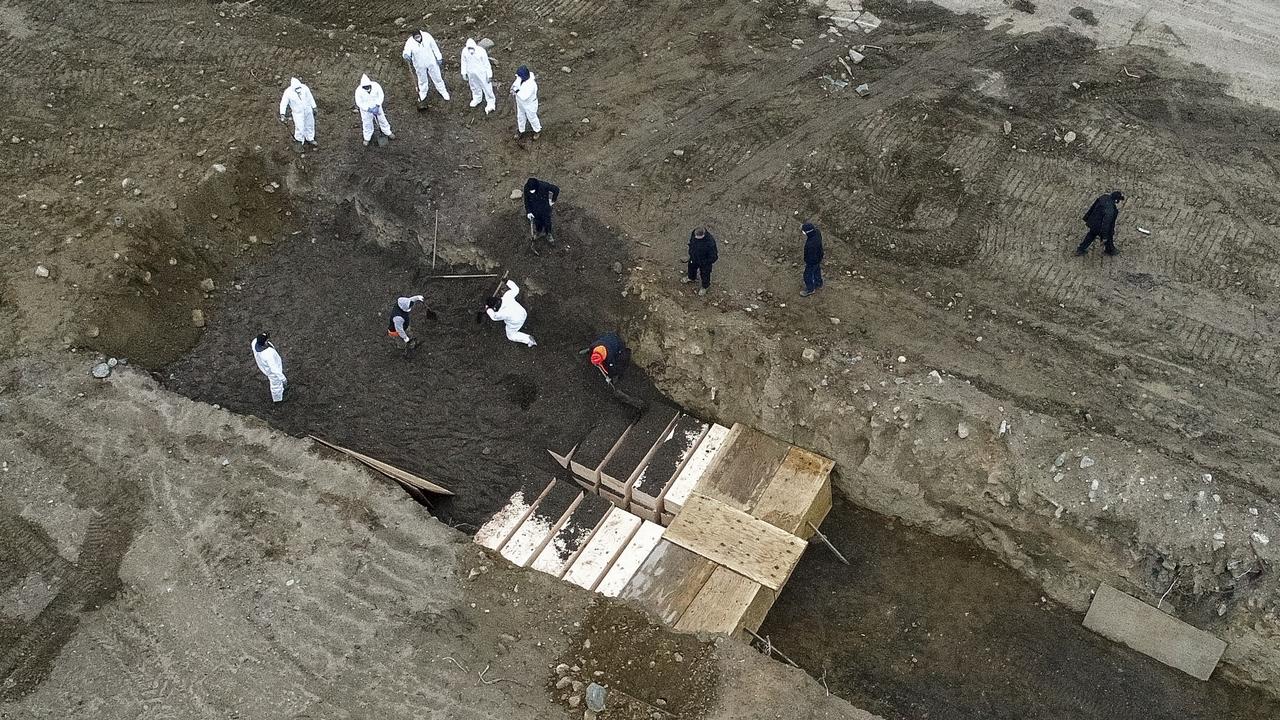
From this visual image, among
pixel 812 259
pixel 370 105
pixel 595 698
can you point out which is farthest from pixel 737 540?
pixel 370 105

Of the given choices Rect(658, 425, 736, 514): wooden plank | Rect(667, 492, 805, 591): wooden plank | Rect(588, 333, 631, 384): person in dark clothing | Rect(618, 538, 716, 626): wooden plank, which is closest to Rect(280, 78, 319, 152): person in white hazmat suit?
Rect(588, 333, 631, 384): person in dark clothing

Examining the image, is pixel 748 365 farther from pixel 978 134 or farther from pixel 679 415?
pixel 978 134

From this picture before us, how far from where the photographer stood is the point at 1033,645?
9133 mm

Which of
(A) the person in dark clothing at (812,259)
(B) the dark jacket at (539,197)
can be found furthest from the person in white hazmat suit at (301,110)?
(A) the person in dark clothing at (812,259)

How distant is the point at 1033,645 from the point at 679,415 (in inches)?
179

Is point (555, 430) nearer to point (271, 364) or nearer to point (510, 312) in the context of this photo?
point (510, 312)

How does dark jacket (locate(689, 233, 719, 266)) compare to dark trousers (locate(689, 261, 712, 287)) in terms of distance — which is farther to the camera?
dark trousers (locate(689, 261, 712, 287))

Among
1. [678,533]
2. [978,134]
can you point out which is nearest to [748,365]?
[678,533]

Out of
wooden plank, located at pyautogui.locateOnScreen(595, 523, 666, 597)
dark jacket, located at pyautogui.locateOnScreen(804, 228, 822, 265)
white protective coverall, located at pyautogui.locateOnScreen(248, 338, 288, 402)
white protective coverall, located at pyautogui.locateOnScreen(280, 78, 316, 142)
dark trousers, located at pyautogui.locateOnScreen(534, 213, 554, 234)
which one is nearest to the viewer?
wooden plank, located at pyautogui.locateOnScreen(595, 523, 666, 597)

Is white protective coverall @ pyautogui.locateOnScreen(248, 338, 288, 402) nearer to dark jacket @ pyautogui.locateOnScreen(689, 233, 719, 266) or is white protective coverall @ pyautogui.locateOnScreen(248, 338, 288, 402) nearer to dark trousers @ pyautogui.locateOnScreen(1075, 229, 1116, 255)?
dark jacket @ pyautogui.locateOnScreen(689, 233, 719, 266)

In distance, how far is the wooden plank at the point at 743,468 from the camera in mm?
9641

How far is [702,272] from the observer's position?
33.6 ft

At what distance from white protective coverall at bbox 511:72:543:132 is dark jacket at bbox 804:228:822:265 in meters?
4.41

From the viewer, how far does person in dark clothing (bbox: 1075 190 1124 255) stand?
32.4 ft
